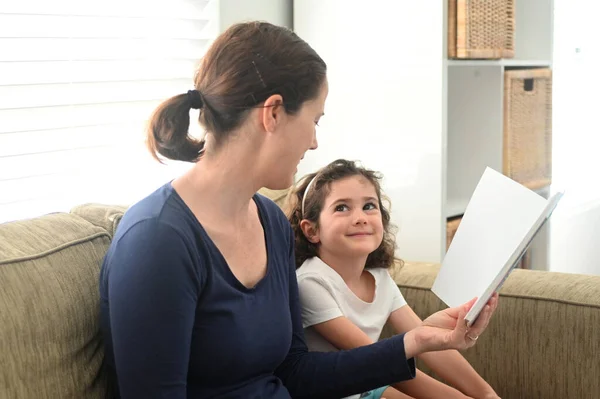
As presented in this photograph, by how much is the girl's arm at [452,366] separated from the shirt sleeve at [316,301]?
0.56 feet

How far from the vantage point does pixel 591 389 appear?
1.60 meters

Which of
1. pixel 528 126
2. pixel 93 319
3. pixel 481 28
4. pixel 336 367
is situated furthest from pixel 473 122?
pixel 93 319

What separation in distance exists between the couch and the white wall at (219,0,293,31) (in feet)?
1.79

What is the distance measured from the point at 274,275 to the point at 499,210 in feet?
1.26

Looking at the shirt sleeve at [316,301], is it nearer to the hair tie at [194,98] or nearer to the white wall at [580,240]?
the hair tie at [194,98]

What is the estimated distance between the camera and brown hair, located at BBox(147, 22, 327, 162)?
3.88 feet

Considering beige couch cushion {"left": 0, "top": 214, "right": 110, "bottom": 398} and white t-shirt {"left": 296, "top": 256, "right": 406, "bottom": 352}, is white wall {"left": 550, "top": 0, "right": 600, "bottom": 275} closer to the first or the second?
white t-shirt {"left": 296, "top": 256, "right": 406, "bottom": 352}

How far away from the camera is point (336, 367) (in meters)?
1.39

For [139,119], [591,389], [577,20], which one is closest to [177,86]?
[139,119]

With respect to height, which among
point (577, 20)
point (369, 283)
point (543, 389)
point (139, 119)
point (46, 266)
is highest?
point (577, 20)

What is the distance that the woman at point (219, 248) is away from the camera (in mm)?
1097

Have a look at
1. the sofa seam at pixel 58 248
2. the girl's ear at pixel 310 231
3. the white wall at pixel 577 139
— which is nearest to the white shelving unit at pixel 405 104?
the girl's ear at pixel 310 231

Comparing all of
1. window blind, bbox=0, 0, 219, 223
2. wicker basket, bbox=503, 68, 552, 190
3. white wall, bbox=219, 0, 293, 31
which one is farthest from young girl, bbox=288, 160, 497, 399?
wicker basket, bbox=503, 68, 552, 190

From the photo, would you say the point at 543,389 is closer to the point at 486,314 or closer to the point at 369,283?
the point at 369,283
